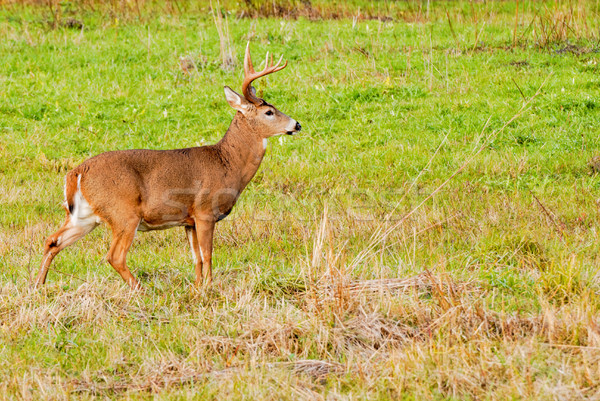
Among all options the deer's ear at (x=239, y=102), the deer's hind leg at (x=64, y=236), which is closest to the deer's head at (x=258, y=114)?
the deer's ear at (x=239, y=102)

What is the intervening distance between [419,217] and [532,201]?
1262 mm

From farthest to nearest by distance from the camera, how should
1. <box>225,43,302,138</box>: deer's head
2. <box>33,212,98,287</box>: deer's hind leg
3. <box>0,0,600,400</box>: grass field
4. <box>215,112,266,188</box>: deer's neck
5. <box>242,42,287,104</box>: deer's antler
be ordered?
1. <box>225,43,302,138</box>: deer's head
2. <box>242,42,287,104</box>: deer's antler
3. <box>215,112,266,188</box>: deer's neck
4. <box>33,212,98,287</box>: deer's hind leg
5. <box>0,0,600,400</box>: grass field

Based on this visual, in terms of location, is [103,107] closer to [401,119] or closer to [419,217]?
[401,119]

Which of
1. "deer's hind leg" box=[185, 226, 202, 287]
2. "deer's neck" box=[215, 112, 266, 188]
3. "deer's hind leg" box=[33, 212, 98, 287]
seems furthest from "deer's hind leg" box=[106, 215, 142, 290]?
"deer's neck" box=[215, 112, 266, 188]

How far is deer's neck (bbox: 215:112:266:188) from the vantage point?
6.69m

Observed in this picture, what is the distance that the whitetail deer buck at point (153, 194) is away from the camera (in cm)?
593

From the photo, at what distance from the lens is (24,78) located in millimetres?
12805

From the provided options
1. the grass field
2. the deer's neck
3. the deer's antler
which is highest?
the deer's antler

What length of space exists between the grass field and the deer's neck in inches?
27.7

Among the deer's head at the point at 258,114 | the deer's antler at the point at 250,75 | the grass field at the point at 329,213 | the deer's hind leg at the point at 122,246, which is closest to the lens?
the grass field at the point at 329,213

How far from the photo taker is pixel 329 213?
7832 mm

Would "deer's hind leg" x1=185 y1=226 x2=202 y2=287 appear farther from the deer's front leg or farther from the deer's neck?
the deer's neck

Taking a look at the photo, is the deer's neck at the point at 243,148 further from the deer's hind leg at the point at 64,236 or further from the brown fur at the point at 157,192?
the deer's hind leg at the point at 64,236

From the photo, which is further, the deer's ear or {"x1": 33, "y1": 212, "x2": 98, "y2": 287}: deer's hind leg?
Answer: the deer's ear
